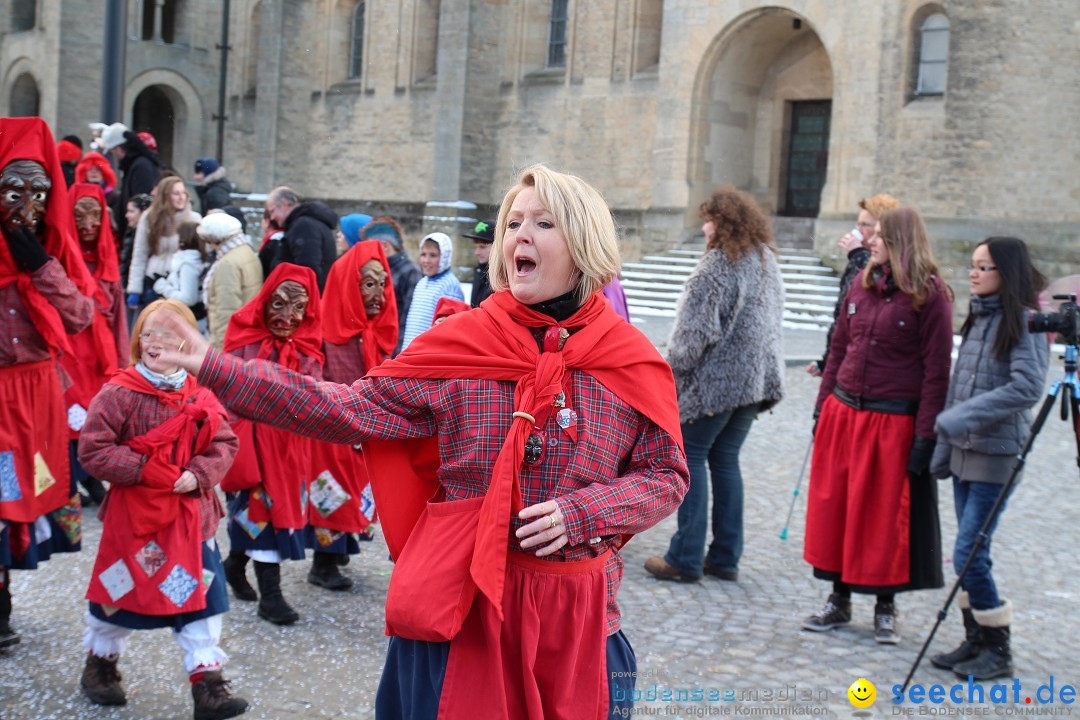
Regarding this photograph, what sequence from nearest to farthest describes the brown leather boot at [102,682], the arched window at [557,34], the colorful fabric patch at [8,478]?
the brown leather boot at [102,682] → the colorful fabric patch at [8,478] → the arched window at [557,34]

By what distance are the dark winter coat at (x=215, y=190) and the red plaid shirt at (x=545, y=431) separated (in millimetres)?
8418

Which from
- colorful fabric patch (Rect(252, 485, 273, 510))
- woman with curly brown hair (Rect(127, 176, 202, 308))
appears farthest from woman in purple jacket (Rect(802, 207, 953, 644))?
woman with curly brown hair (Rect(127, 176, 202, 308))

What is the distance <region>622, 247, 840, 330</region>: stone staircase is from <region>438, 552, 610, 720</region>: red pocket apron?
1681 centimetres

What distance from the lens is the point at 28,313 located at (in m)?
4.94

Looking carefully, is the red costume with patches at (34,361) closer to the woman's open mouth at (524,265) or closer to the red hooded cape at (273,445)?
the red hooded cape at (273,445)

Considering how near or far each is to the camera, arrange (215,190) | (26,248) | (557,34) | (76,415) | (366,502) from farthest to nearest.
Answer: (557,34) → (215,190) → (76,415) → (366,502) → (26,248)

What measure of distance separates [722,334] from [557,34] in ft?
74.0

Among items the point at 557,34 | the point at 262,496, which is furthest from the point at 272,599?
the point at 557,34

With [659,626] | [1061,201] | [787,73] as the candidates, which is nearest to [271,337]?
[659,626]

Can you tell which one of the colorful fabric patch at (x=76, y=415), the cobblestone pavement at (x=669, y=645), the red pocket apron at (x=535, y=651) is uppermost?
the red pocket apron at (x=535, y=651)

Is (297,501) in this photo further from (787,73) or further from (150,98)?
(150,98)

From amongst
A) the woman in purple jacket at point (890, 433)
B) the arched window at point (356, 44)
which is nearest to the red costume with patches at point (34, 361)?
the woman in purple jacket at point (890, 433)

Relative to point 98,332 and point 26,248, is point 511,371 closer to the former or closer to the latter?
point 26,248

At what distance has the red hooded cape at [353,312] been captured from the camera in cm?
624
